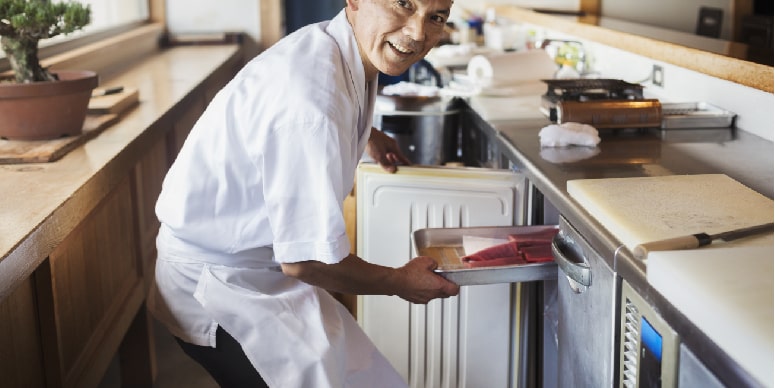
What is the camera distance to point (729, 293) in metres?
1.03

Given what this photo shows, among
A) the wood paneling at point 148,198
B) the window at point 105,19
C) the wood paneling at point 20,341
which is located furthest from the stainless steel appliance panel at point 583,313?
the window at point 105,19

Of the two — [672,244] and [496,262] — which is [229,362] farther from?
[672,244]

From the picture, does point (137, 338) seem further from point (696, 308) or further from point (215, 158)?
point (696, 308)

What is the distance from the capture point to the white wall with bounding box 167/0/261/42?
615cm

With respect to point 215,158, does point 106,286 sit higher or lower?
lower

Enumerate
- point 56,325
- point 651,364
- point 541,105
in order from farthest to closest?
1. point 541,105
2. point 56,325
3. point 651,364

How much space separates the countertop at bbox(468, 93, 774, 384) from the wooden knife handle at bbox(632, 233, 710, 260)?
0.02m

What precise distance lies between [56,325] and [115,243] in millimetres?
714

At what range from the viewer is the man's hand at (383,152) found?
227cm

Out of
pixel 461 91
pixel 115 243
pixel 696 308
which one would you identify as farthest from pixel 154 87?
pixel 696 308

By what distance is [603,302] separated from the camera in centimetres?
147

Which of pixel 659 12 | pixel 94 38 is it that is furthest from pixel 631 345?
pixel 659 12

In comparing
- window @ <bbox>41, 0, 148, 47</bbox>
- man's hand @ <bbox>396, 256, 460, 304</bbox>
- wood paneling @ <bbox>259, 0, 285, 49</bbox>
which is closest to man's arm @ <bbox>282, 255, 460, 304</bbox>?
man's hand @ <bbox>396, 256, 460, 304</bbox>

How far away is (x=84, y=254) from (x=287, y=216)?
117cm
